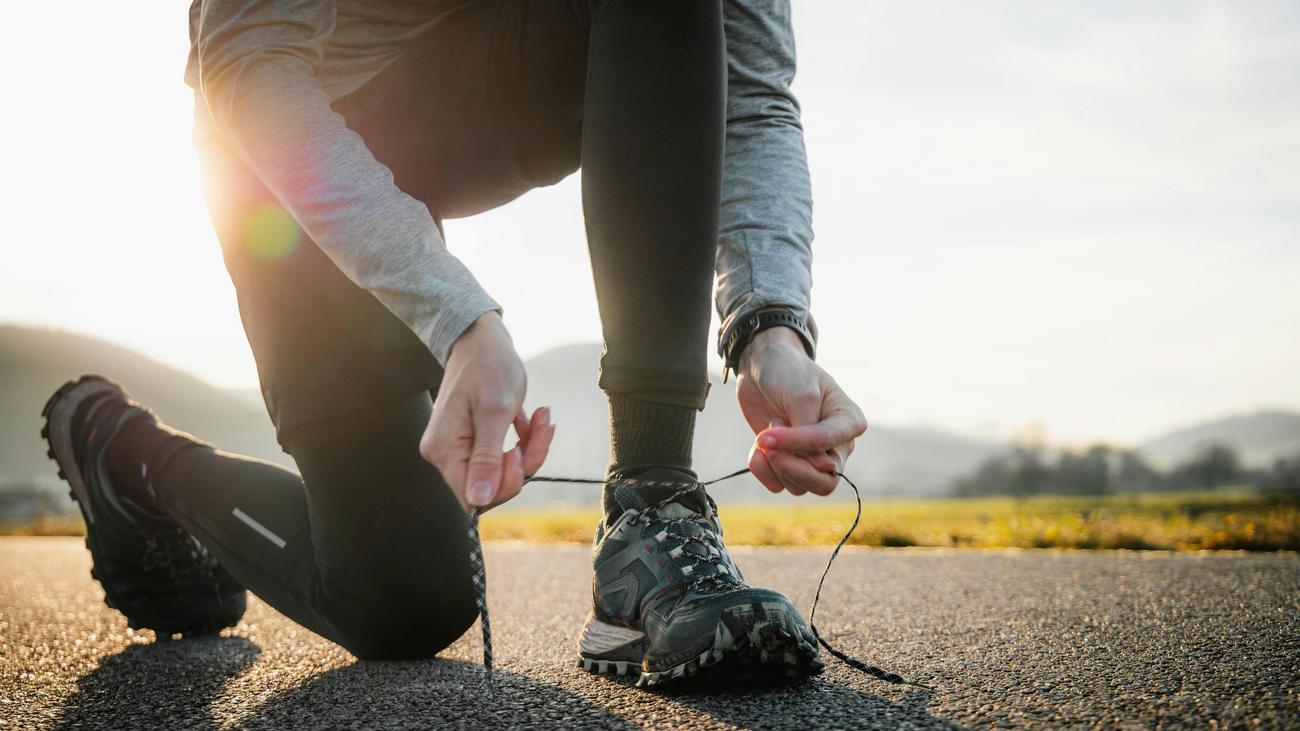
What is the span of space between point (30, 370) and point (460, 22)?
279 ft

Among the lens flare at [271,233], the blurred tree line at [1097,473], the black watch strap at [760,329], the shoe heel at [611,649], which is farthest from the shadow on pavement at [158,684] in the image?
the blurred tree line at [1097,473]

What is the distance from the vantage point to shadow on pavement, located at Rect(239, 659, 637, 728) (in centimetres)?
106

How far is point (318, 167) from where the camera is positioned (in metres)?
1.17

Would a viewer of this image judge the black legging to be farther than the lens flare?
No

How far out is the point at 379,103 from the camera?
1.80 m

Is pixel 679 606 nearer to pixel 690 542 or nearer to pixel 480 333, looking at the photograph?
pixel 690 542

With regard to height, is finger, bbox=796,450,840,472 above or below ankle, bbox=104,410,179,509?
above

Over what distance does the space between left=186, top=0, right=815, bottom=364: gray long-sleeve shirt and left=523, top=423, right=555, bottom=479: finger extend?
17 centimetres

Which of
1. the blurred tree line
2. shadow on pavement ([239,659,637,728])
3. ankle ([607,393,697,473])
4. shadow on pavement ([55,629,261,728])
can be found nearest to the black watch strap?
ankle ([607,393,697,473])

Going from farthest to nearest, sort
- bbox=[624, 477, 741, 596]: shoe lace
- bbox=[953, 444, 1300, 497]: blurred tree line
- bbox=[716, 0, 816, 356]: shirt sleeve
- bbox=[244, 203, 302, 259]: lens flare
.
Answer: bbox=[953, 444, 1300, 497]: blurred tree line
bbox=[244, 203, 302, 259]: lens flare
bbox=[716, 0, 816, 356]: shirt sleeve
bbox=[624, 477, 741, 596]: shoe lace

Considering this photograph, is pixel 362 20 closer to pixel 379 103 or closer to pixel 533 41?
pixel 379 103

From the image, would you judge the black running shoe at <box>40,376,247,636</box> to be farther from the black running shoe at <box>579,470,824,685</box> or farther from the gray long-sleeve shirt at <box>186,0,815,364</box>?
the black running shoe at <box>579,470,824,685</box>

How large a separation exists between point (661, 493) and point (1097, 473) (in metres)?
78.3

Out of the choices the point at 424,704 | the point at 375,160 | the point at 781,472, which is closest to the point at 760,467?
the point at 781,472
